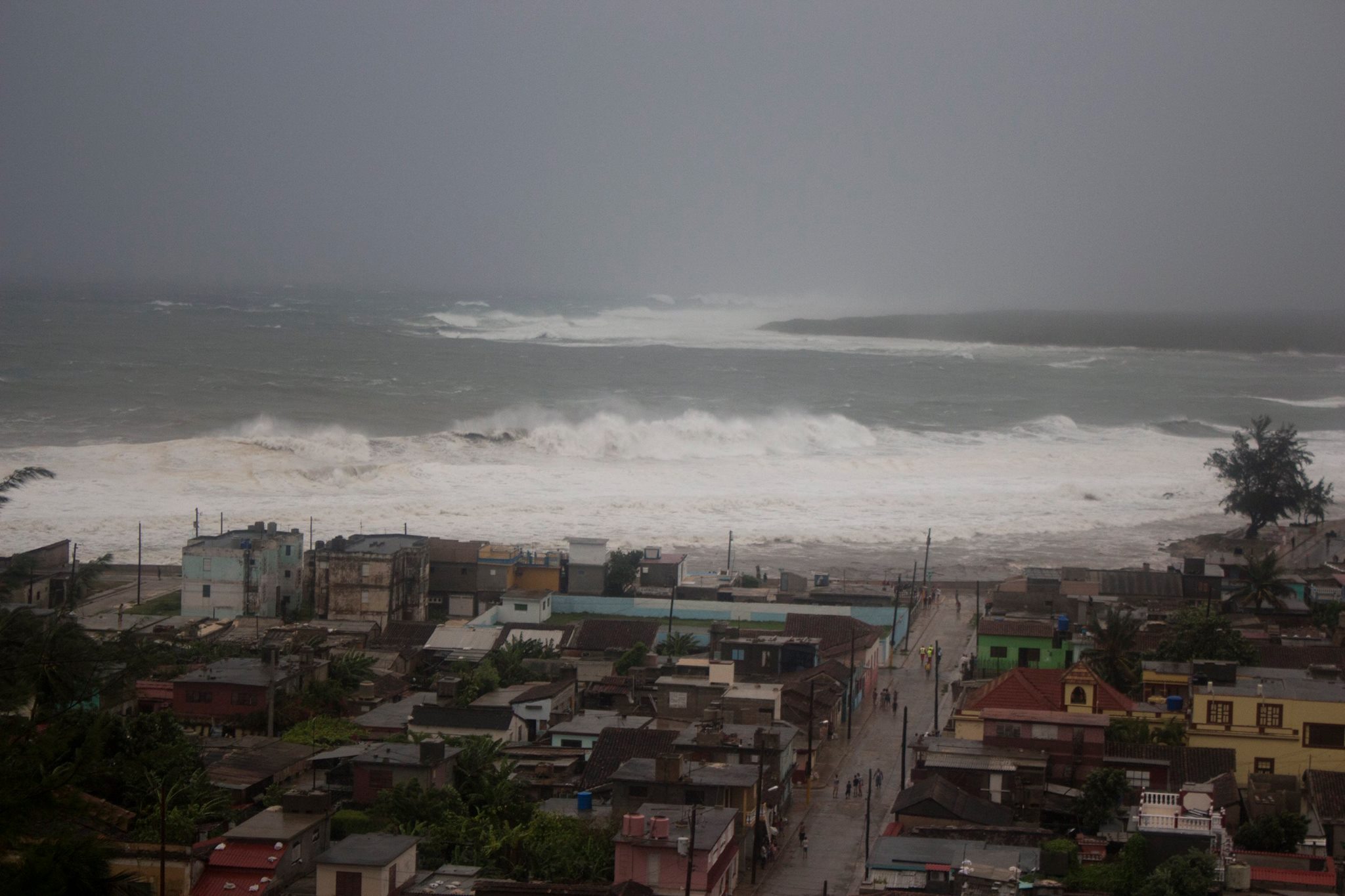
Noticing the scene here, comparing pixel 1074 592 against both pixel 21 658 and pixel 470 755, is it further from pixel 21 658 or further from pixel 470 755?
pixel 21 658

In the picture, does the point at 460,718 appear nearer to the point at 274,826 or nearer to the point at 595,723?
the point at 595,723

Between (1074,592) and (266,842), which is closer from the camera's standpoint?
(266,842)

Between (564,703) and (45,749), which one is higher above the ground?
(45,749)

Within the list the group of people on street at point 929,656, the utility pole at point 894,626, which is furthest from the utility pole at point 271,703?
the group of people on street at point 929,656

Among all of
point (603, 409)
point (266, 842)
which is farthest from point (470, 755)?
point (603, 409)

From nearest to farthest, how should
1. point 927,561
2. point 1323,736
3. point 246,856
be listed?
1. point 246,856
2. point 1323,736
3. point 927,561

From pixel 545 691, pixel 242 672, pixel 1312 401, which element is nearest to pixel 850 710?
pixel 545 691

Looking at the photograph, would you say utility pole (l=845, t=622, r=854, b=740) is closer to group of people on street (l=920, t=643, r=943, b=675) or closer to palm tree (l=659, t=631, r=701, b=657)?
group of people on street (l=920, t=643, r=943, b=675)
